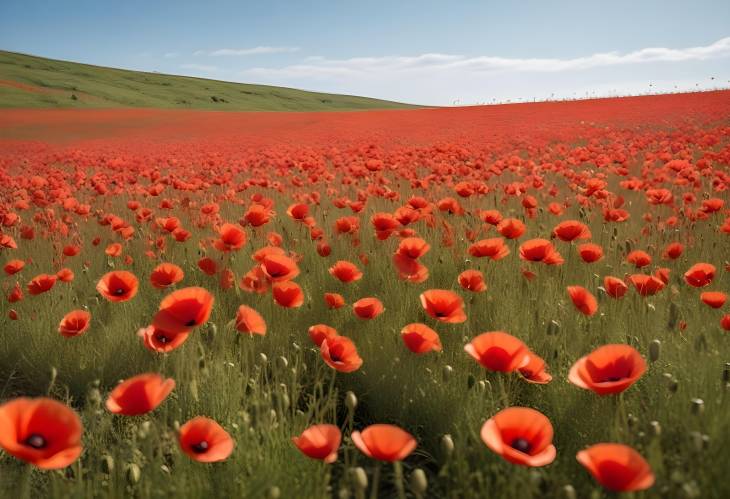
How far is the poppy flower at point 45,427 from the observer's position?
39.8 inches

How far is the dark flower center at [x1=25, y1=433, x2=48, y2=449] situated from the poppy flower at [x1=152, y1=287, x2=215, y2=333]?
1.62 ft

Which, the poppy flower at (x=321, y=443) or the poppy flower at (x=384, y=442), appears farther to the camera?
the poppy flower at (x=321, y=443)

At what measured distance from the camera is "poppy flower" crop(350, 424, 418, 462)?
104 centimetres

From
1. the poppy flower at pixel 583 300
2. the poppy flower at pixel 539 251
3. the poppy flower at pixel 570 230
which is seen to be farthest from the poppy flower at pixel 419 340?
the poppy flower at pixel 570 230

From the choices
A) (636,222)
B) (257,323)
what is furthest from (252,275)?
(636,222)

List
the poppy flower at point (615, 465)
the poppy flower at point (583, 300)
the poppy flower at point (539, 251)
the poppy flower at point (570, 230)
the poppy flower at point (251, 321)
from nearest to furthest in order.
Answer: the poppy flower at point (615, 465) → the poppy flower at point (251, 321) → the poppy flower at point (583, 300) → the poppy flower at point (539, 251) → the poppy flower at point (570, 230)

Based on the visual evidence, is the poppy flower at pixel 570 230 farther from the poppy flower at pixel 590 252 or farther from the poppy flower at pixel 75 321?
the poppy flower at pixel 75 321

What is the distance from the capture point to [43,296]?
288cm

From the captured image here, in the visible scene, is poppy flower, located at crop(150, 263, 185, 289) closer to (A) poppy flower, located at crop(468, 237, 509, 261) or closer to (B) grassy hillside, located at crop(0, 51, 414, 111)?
(A) poppy flower, located at crop(468, 237, 509, 261)

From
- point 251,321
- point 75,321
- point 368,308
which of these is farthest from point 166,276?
point 368,308

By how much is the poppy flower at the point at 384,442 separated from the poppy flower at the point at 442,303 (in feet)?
2.45

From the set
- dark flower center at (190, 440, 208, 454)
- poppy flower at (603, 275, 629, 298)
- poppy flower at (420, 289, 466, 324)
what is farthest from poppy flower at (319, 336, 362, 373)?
poppy flower at (603, 275, 629, 298)

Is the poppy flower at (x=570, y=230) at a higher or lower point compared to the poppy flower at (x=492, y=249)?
higher

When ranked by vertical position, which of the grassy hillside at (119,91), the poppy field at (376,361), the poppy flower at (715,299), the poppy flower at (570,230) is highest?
the grassy hillside at (119,91)
